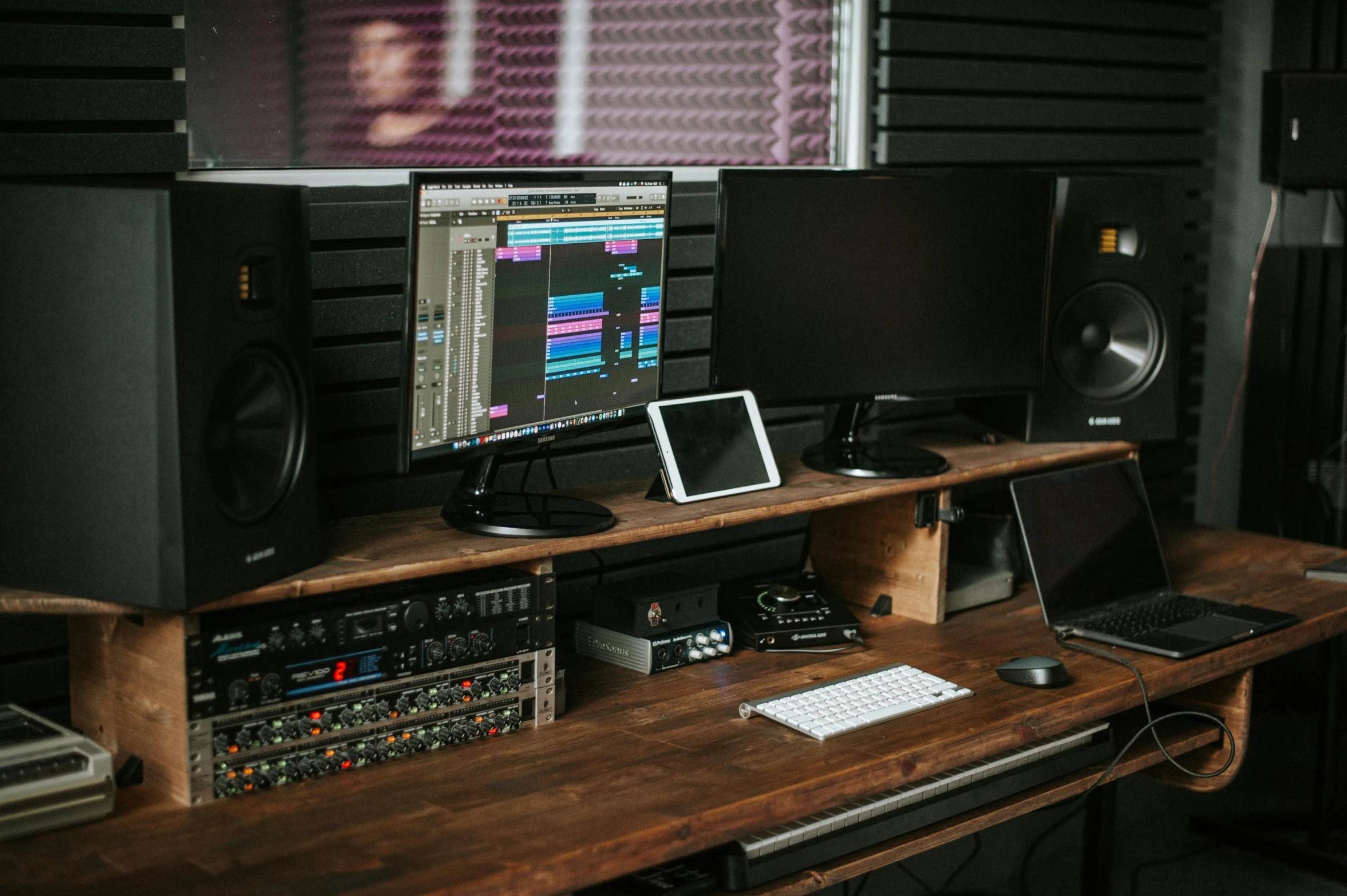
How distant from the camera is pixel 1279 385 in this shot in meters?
3.57

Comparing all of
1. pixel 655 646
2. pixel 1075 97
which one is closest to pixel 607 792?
pixel 655 646

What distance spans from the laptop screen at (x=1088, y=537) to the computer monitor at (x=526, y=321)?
0.74m

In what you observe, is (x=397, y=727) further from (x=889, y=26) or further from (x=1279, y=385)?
(x=1279, y=385)

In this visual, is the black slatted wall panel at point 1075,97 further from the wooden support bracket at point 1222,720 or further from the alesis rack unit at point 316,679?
the alesis rack unit at point 316,679

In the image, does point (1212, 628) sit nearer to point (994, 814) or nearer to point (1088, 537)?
point (1088, 537)

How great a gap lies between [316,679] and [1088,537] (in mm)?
1419

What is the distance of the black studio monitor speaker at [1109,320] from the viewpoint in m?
2.55

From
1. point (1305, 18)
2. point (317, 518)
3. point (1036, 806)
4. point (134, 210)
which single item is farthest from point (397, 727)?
point (1305, 18)

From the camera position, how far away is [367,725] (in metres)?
1.67

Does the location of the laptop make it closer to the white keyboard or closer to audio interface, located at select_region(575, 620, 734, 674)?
the white keyboard

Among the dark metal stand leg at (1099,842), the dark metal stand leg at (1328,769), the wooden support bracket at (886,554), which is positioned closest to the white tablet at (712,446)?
the wooden support bracket at (886,554)

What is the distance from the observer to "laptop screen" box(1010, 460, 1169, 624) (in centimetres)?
233

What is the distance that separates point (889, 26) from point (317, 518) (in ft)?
5.59

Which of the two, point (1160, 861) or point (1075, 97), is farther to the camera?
point (1075, 97)
